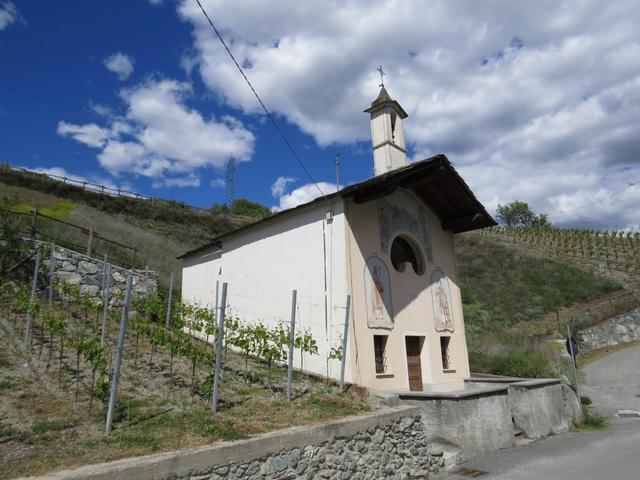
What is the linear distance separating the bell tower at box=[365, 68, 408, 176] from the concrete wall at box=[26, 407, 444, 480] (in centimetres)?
720

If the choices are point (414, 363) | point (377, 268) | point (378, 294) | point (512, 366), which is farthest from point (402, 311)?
point (512, 366)

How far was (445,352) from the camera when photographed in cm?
1232

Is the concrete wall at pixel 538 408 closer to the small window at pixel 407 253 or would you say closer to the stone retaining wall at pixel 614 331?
the small window at pixel 407 253

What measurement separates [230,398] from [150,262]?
1350 centimetres

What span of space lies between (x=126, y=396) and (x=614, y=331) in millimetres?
27496


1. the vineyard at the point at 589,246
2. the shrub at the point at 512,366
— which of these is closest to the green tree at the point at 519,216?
the vineyard at the point at 589,246

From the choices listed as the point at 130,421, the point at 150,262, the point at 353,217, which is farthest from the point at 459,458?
the point at 150,262

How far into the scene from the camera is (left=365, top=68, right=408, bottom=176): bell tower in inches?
506

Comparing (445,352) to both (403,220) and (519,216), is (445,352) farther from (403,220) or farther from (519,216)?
(519,216)

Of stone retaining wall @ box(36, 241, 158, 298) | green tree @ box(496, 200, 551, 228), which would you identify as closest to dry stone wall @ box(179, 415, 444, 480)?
stone retaining wall @ box(36, 241, 158, 298)

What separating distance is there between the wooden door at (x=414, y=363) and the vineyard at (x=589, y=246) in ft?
84.2

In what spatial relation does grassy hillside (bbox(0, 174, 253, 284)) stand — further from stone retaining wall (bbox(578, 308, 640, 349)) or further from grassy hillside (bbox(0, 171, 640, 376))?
stone retaining wall (bbox(578, 308, 640, 349))

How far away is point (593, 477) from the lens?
696 cm

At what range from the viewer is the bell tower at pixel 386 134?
12852 mm
